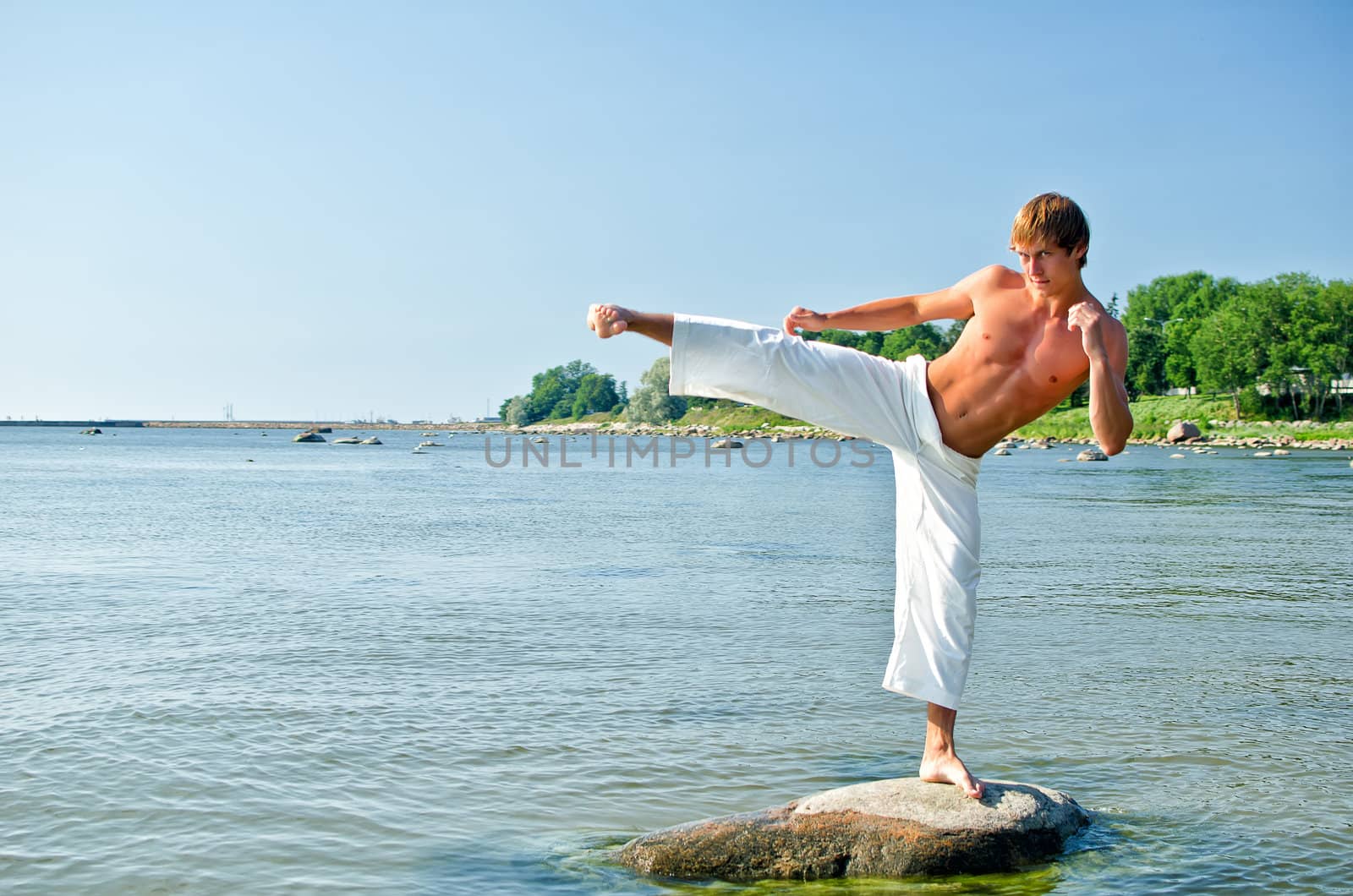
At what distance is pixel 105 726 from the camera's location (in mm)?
8695

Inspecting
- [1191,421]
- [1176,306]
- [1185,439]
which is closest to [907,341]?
[1176,306]

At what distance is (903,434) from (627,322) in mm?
1639

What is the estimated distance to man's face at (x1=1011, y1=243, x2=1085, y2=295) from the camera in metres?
5.88

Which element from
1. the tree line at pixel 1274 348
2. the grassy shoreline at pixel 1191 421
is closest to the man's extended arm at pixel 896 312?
the grassy shoreline at pixel 1191 421

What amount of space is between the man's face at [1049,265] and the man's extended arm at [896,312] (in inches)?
15.3

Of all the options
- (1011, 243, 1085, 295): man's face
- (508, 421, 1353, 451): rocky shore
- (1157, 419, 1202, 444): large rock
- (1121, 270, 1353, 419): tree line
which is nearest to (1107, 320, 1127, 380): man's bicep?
(1011, 243, 1085, 295): man's face

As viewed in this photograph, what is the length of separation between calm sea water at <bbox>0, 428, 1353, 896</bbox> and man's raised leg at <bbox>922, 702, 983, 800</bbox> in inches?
21.9

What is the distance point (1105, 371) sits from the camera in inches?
213

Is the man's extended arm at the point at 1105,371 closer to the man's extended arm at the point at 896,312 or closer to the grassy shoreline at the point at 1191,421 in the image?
the man's extended arm at the point at 896,312

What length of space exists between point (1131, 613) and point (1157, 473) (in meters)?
45.1

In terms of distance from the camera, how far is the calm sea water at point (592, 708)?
20.9 ft

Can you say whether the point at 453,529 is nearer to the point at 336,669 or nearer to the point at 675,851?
the point at 336,669

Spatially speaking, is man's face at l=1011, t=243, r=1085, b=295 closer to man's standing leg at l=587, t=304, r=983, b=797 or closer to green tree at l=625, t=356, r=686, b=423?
man's standing leg at l=587, t=304, r=983, b=797

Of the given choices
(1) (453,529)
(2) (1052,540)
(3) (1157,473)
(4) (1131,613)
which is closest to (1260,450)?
(3) (1157,473)
